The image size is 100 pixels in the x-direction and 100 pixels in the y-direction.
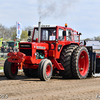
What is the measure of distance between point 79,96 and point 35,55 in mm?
3687

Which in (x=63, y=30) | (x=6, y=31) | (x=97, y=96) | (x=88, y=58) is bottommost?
(x=97, y=96)

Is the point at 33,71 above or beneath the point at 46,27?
beneath

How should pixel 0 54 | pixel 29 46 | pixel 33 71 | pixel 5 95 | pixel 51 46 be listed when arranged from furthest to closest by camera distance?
pixel 0 54 < pixel 33 71 < pixel 51 46 < pixel 29 46 < pixel 5 95

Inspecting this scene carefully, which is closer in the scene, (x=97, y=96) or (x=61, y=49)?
(x=97, y=96)

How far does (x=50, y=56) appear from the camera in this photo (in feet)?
31.9

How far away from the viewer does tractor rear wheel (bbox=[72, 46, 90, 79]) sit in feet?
30.9

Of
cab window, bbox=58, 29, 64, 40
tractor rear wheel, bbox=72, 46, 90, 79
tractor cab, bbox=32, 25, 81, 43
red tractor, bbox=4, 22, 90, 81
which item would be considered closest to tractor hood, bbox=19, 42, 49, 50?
red tractor, bbox=4, 22, 90, 81

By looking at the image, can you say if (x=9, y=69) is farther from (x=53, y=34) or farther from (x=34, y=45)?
(x=53, y=34)

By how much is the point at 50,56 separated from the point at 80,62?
5.60 feet

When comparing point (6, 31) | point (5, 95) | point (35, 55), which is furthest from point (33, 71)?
point (6, 31)

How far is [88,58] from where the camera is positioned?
10484 mm

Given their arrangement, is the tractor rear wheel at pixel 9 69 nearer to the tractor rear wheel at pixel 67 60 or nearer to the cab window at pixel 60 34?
the tractor rear wheel at pixel 67 60

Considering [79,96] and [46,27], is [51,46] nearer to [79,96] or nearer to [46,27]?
[46,27]

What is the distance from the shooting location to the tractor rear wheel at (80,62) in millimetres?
9430
